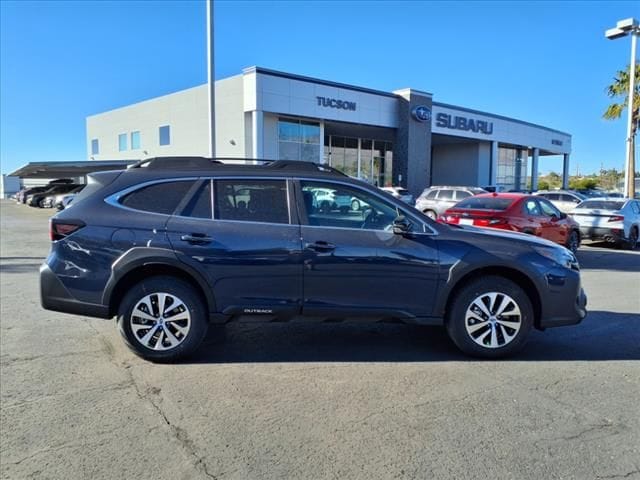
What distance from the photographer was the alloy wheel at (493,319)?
4.89 m

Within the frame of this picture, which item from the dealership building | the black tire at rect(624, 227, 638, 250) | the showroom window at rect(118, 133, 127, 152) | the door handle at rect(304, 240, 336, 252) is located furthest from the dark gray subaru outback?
the showroom window at rect(118, 133, 127, 152)

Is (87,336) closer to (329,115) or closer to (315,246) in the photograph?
(315,246)

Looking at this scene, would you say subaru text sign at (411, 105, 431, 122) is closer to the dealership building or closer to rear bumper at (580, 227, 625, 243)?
the dealership building

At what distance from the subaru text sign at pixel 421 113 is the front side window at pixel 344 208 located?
31295 mm

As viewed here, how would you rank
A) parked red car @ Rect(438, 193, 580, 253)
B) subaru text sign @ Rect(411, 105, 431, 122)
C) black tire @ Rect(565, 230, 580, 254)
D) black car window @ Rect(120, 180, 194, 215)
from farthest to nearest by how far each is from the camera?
subaru text sign @ Rect(411, 105, 431, 122) → black tire @ Rect(565, 230, 580, 254) → parked red car @ Rect(438, 193, 580, 253) → black car window @ Rect(120, 180, 194, 215)

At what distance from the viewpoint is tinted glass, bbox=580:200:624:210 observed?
15570 millimetres

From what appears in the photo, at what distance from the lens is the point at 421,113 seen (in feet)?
115

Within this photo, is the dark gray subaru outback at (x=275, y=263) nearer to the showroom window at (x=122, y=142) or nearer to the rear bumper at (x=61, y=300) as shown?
the rear bumper at (x=61, y=300)

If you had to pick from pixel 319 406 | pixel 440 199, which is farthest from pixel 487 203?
pixel 440 199

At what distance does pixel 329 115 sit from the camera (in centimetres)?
3147

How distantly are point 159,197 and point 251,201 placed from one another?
867 millimetres

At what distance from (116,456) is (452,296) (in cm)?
319

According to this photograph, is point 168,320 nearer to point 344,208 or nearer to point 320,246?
point 320,246

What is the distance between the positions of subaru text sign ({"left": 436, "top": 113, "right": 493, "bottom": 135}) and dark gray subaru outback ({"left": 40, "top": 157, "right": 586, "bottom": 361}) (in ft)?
114
